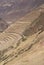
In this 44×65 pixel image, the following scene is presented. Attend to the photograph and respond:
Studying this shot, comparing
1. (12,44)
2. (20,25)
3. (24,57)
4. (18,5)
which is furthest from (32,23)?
(18,5)

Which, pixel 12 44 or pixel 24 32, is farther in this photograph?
pixel 24 32

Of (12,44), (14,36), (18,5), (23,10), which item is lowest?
(12,44)

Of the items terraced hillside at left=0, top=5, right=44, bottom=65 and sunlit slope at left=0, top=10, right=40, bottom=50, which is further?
sunlit slope at left=0, top=10, right=40, bottom=50

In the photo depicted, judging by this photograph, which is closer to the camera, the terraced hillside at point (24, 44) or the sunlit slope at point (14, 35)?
the terraced hillside at point (24, 44)

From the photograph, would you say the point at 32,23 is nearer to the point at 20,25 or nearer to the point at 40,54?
the point at 20,25

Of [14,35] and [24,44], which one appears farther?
[14,35]

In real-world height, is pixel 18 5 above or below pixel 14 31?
above

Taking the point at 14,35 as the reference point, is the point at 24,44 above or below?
below

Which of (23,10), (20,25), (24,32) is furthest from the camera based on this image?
(23,10)
